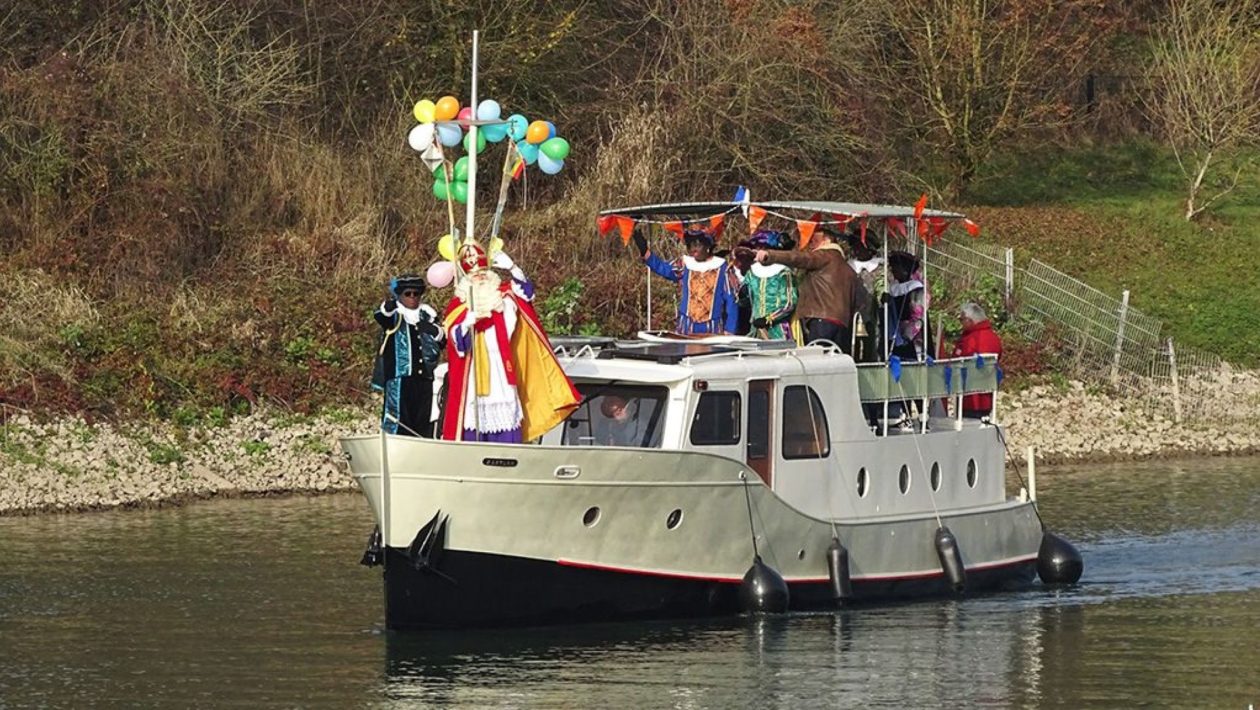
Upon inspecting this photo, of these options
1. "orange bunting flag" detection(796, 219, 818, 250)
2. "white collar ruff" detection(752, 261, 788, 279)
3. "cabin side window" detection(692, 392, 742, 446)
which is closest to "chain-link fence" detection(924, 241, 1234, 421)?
"white collar ruff" detection(752, 261, 788, 279)

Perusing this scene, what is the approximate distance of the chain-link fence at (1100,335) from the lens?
3384 cm

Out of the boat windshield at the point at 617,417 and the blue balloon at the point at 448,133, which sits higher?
the blue balloon at the point at 448,133

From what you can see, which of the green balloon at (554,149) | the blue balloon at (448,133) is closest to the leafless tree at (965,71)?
the green balloon at (554,149)

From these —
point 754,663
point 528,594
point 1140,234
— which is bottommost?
point 754,663

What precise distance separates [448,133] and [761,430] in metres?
3.46

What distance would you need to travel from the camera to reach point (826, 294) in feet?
67.1

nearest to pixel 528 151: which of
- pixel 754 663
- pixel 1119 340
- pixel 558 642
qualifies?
pixel 558 642

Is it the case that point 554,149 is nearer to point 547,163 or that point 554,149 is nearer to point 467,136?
point 547,163

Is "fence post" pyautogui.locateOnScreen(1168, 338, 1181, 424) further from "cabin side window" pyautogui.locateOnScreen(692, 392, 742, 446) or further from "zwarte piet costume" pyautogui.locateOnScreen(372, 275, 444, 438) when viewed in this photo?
"zwarte piet costume" pyautogui.locateOnScreen(372, 275, 444, 438)

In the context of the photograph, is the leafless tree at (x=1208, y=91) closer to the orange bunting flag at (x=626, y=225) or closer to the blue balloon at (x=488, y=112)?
the orange bunting flag at (x=626, y=225)

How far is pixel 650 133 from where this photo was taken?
36.5m

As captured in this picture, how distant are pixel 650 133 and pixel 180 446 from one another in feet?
38.2

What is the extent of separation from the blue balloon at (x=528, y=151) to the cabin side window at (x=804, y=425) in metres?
2.75

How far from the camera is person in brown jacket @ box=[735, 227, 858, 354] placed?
66.7 ft
